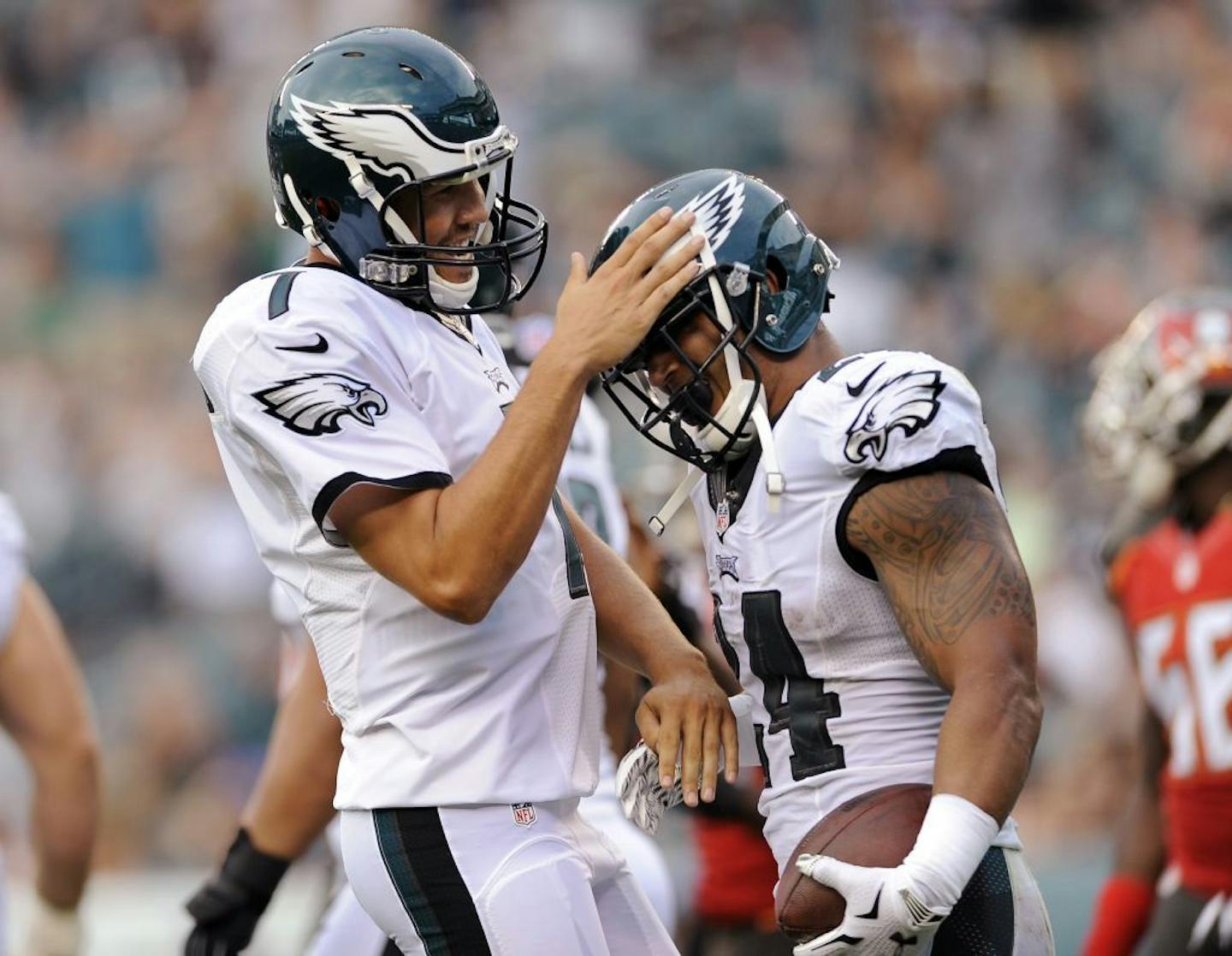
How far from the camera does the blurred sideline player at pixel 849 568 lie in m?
2.93

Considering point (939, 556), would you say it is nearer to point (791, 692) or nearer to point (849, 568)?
point (849, 568)

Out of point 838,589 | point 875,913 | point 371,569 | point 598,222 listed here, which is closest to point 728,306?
point 838,589

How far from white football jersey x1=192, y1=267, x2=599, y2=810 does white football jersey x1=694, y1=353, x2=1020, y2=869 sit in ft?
1.03

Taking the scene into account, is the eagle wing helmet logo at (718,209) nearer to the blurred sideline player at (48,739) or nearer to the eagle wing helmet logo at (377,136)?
the eagle wing helmet logo at (377,136)

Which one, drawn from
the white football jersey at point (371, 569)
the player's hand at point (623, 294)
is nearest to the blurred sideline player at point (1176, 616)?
the white football jersey at point (371, 569)

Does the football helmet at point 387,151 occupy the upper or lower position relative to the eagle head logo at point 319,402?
upper

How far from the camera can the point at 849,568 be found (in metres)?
3.11

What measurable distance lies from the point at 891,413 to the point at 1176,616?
2.29m

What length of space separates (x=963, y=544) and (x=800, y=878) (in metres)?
0.55

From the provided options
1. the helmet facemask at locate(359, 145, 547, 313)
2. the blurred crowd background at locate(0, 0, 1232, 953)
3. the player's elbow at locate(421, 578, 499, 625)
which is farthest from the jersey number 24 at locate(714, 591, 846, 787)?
the blurred crowd background at locate(0, 0, 1232, 953)

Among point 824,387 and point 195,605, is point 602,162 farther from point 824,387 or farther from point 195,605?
point 824,387

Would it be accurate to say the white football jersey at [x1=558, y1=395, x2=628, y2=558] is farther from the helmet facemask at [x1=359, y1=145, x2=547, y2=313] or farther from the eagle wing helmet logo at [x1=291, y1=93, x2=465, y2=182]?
the eagle wing helmet logo at [x1=291, y1=93, x2=465, y2=182]

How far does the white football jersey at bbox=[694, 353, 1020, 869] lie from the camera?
3.05 m

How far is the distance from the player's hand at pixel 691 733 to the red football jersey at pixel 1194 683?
6.81ft
